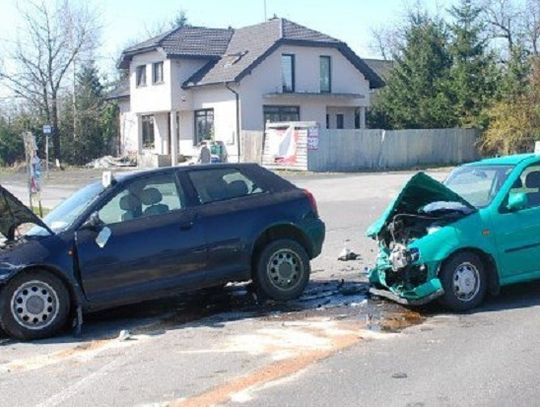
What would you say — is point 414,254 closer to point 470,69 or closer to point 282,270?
point 282,270

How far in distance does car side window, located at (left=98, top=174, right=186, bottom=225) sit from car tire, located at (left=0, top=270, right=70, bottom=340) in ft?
2.79

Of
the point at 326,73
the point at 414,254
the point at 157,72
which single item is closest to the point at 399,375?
the point at 414,254

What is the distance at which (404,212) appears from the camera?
8.72 meters

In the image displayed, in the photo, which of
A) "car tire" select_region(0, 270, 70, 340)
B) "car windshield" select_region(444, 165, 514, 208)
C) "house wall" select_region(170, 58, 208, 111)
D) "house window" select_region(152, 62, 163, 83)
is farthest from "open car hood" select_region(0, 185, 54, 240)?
"house window" select_region(152, 62, 163, 83)

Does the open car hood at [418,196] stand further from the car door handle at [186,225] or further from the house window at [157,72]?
the house window at [157,72]

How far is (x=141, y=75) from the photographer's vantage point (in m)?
47.8

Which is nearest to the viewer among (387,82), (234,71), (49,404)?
(49,404)

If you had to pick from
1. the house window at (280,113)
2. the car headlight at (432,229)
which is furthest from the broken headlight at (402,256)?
the house window at (280,113)

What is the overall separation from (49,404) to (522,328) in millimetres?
4229

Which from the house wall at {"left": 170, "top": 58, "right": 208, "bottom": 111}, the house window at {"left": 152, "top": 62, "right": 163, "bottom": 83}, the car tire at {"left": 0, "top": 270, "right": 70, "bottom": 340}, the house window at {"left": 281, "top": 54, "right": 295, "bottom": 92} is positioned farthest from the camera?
the house window at {"left": 152, "top": 62, "right": 163, "bottom": 83}

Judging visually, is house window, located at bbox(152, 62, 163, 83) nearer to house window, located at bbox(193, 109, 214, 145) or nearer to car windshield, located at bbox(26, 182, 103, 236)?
house window, located at bbox(193, 109, 214, 145)

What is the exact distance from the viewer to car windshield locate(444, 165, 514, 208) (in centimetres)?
887

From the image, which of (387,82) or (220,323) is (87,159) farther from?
(220,323)

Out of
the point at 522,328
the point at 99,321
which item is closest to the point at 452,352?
the point at 522,328
